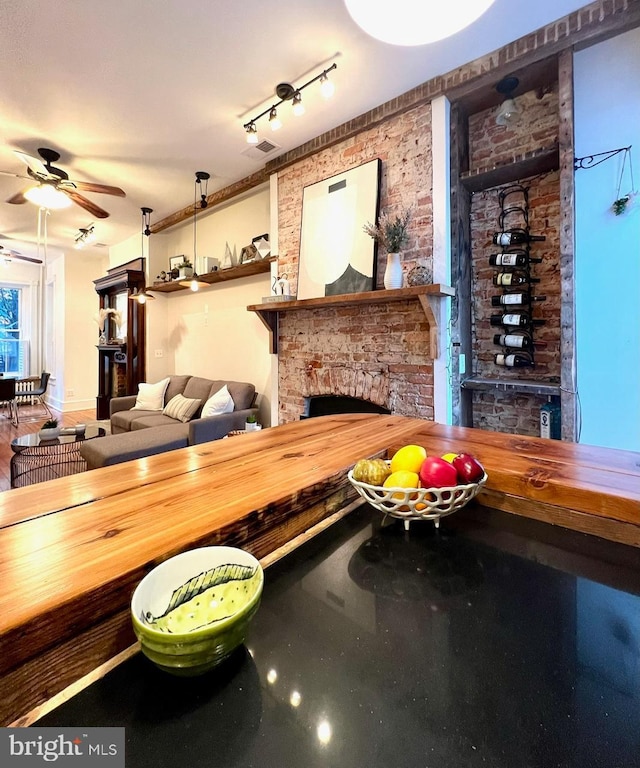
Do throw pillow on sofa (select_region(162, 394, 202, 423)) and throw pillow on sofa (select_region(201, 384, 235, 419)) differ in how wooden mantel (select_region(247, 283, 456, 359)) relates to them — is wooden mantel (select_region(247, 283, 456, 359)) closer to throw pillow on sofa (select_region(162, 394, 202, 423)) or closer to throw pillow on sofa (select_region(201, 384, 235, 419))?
throw pillow on sofa (select_region(201, 384, 235, 419))

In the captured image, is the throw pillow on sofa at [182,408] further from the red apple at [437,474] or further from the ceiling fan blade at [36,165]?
the red apple at [437,474]

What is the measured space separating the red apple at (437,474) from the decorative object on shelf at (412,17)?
1646 mm

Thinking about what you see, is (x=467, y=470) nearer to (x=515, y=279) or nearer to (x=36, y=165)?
(x=515, y=279)

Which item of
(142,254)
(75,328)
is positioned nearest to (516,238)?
(142,254)

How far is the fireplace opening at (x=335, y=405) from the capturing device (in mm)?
3320

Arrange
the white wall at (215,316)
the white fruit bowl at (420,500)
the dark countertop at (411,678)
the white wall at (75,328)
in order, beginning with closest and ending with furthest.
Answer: the dark countertop at (411,678) → the white fruit bowl at (420,500) → the white wall at (215,316) → the white wall at (75,328)

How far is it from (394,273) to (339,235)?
2.55 feet

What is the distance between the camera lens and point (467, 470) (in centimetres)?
85

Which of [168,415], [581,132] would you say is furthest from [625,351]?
[168,415]

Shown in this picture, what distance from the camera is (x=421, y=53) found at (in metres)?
2.39

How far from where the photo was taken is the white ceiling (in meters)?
2.11

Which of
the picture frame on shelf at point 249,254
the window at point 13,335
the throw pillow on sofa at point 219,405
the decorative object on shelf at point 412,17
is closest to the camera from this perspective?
the decorative object on shelf at point 412,17

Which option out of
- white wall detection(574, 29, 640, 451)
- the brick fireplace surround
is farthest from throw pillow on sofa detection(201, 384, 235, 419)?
white wall detection(574, 29, 640, 451)

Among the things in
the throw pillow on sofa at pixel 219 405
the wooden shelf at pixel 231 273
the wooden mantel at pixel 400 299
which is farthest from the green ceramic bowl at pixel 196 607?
the wooden shelf at pixel 231 273
